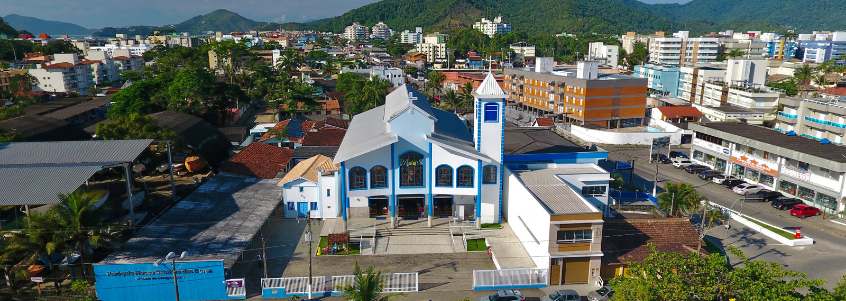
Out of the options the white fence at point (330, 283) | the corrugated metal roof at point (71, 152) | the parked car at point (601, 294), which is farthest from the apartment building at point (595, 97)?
the corrugated metal roof at point (71, 152)

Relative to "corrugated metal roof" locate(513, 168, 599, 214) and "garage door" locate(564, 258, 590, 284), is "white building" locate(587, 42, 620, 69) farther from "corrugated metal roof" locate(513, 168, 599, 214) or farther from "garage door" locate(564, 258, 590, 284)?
"garage door" locate(564, 258, 590, 284)

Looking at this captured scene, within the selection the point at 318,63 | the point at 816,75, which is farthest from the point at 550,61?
the point at 318,63

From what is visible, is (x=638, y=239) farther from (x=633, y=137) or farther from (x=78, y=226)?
(x=633, y=137)

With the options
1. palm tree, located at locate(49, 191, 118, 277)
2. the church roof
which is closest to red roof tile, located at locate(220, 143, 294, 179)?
palm tree, located at locate(49, 191, 118, 277)

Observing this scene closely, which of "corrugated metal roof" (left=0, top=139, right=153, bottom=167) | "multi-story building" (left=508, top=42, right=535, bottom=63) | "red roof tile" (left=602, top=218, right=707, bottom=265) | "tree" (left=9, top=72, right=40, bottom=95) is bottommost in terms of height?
"red roof tile" (left=602, top=218, right=707, bottom=265)

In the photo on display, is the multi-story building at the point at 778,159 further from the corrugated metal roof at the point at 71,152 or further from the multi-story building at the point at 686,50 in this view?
the multi-story building at the point at 686,50

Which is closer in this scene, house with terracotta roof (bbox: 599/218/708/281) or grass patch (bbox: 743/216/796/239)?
house with terracotta roof (bbox: 599/218/708/281)

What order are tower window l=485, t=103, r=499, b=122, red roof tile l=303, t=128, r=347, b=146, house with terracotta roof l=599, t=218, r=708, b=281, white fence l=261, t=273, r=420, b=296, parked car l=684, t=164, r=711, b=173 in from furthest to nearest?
red roof tile l=303, t=128, r=347, b=146, parked car l=684, t=164, r=711, b=173, tower window l=485, t=103, r=499, b=122, house with terracotta roof l=599, t=218, r=708, b=281, white fence l=261, t=273, r=420, b=296
